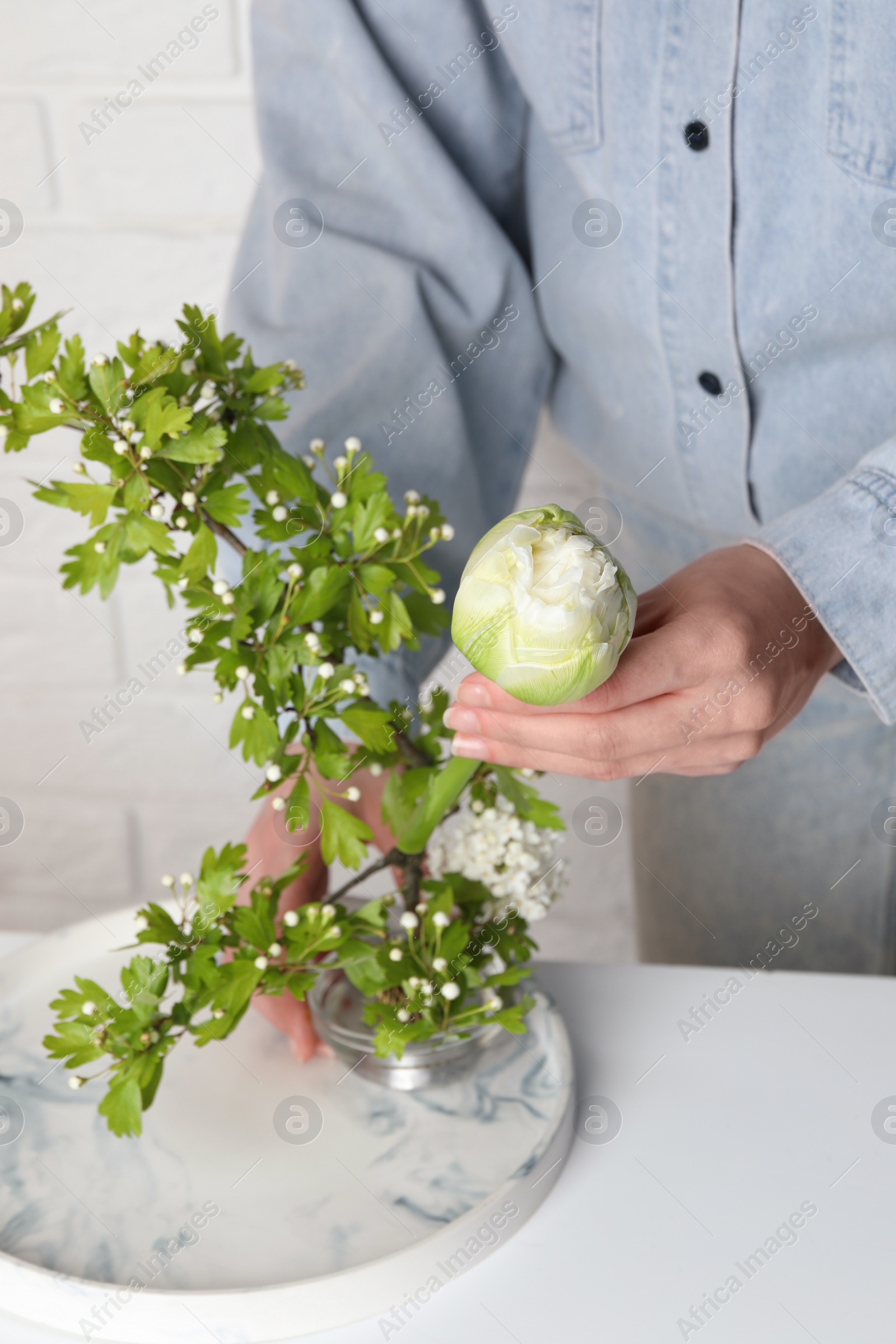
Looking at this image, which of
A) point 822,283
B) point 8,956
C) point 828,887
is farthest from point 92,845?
point 822,283

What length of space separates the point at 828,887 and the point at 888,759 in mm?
92

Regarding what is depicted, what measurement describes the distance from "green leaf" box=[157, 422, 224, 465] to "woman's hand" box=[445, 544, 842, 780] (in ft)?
0.34

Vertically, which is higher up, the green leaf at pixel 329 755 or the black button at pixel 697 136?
the black button at pixel 697 136

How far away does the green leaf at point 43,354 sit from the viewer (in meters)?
0.35

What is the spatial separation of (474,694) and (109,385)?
0.15 m

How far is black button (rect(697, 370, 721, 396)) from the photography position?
54 cm

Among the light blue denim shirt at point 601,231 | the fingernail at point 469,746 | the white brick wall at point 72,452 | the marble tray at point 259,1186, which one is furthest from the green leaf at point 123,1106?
the white brick wall at point 72,452

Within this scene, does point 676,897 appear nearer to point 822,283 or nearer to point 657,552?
point 657,552

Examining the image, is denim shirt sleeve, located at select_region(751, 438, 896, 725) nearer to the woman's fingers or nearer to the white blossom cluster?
the white blossom cluster

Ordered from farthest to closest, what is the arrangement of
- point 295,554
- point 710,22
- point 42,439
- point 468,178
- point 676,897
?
point 42,439
point 676,897
point 468,178
point 710,22
point 295,554

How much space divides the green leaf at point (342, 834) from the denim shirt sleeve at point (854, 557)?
7.0 inches

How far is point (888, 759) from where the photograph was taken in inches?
25.5

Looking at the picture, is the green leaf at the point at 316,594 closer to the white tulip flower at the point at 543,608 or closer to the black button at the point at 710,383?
the white tulip flower at the point at 543,608

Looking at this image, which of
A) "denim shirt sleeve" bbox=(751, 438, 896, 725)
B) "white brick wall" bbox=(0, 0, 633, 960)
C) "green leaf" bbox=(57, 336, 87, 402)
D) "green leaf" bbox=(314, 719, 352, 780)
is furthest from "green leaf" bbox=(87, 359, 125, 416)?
"white brick wall" bbox=(0, 0, 633, 960)
